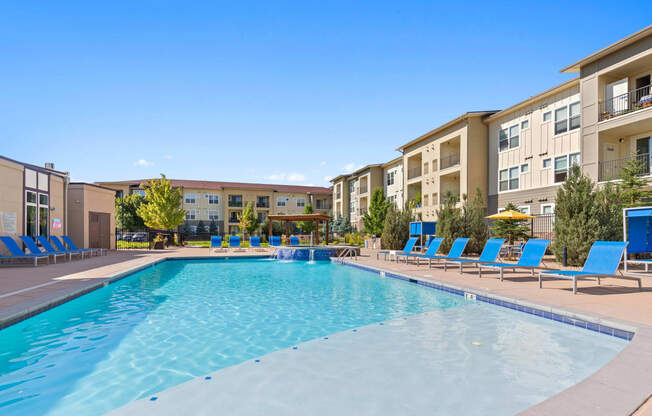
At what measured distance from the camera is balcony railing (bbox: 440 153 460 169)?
1081 inches

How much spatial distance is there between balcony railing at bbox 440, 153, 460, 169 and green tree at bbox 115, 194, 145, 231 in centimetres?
3223

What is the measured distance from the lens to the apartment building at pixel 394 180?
119 feet

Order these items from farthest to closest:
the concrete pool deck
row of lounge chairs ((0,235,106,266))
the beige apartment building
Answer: the beige apartment building < row of lounge chairs ((0,235,106,266)) < the concrete pool deck

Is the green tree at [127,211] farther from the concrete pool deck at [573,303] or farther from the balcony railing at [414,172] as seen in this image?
the concrete pool deck at [573,303]

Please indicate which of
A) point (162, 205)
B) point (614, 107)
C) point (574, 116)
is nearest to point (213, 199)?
point (162, 205)

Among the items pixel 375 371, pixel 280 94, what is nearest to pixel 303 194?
pixel 280 94

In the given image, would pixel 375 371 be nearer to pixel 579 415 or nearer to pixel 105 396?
pixel 579 415

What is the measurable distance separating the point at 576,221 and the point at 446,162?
16508mm

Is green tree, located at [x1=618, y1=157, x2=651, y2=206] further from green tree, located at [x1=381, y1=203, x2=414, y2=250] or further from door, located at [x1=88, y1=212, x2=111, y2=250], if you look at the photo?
door, located at [x1=88, y1=212, x2=111, y2=250]

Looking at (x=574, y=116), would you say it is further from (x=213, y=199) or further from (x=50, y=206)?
(x=213, y=199)

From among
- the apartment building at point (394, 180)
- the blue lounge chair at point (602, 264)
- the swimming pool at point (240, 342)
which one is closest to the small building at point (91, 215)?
the swimming pool at point (240, 342)

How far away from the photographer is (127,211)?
4222 centimetres

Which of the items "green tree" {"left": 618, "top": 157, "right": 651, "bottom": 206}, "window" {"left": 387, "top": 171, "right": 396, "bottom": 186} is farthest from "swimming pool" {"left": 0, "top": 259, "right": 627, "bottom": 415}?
"window" {"left": 387, "top": 171, "right": 396, "bottom": 186}

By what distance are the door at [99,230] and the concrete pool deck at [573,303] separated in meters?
10.1
